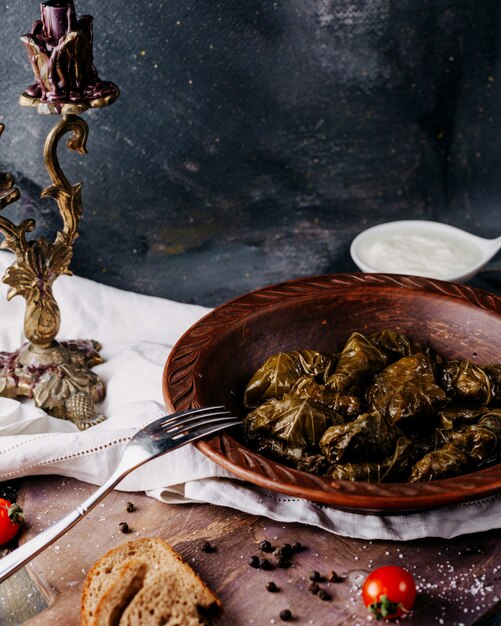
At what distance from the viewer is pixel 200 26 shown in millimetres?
5188

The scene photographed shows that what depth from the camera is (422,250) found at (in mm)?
5406

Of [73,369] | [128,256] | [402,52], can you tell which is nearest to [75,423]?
[73,369]

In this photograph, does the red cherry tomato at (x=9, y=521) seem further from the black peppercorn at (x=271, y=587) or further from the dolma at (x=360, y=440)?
the dolma at (x=360, y=440)

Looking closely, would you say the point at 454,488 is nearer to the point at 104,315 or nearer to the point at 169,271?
the point at 104,315

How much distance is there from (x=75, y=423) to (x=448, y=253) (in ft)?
8.55

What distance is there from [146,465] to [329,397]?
84 centimetres

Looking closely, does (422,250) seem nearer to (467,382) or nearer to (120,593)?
(467,382)

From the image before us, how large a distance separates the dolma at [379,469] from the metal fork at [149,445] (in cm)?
46

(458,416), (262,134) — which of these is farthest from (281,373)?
(262,134)

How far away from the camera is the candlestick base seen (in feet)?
13.9

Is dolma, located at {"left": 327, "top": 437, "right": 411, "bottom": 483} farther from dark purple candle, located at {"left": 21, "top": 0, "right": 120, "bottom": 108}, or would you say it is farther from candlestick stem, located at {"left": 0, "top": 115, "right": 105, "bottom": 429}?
dark purple candle, located at {"left": 21, "top": 0, "right": 120, "bottom": 108}

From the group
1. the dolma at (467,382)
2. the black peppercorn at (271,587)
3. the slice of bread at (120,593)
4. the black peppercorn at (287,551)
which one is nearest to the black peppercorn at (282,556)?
the black peppercorn at (287,551)

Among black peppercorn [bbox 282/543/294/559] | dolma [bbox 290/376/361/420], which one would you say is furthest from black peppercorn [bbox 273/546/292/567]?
dolma [bbox 290/376/361/420]

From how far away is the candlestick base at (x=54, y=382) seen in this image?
4.25 m
